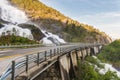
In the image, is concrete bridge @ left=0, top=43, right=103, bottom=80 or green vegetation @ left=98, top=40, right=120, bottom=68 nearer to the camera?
concrete bridge @ left=0, top=43, right=103, bottom=80

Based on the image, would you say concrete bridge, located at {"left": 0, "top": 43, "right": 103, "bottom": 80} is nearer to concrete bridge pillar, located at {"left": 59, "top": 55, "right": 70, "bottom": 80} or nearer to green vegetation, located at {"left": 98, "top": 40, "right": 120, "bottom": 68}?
concrete bridge pillar, located at {"left": 59, "top": 55, "right": 70, "bottom": 80}

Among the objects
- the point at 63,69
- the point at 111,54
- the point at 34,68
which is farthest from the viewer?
the point at 111,54

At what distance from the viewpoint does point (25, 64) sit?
1797cm

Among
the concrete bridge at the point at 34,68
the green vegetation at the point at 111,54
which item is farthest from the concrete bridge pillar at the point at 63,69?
the green vegetation at the point at 111,54

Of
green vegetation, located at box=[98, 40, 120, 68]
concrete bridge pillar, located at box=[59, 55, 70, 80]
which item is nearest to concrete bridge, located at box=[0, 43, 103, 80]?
concrete bridge pillar, located at box=[59, 55, 70, 80]

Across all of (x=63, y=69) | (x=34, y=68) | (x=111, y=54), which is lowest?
(x=111, y=54)

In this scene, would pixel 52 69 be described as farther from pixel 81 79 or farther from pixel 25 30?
pixel 25 30

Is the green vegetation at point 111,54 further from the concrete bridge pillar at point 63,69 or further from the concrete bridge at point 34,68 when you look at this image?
the concrete bridge pillar at point 63,69

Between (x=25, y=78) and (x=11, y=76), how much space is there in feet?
8.43

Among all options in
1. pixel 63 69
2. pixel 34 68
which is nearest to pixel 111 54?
pixel 63 69

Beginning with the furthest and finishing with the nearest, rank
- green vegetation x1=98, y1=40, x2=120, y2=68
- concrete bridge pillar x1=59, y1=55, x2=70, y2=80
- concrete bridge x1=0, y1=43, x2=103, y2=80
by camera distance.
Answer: green vegetation x1=98, y1=40, x2=120, y2=68
concrete bridge pillar x1=59, y1=55, x2=70, y2=80
concrete bridge x1=0, y1=43, x2=103, y2=80

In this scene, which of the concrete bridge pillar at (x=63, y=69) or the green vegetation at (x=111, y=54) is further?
the green vegetation at (x=111, y=54)

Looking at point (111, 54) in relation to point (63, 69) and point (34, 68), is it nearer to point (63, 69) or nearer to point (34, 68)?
point (63, 69)

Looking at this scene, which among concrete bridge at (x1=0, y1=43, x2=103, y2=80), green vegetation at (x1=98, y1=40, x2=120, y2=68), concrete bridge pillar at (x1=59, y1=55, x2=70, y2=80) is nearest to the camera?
concrete bridge at (x1=0, y1=43, x2=103, y2=80)
